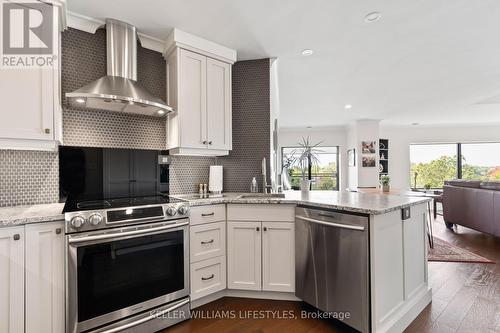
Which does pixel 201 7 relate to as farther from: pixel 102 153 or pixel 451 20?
pixel 451 20

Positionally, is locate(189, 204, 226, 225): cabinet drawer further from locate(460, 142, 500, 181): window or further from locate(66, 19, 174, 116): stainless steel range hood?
locate(460, 142, 500, 181): window

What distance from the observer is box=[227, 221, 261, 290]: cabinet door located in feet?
7.52

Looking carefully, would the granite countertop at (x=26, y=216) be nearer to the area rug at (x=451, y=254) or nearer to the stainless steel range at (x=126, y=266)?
the stainless steel range at (x=126, y=266)

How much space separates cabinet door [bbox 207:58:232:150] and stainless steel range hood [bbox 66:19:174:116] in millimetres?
485

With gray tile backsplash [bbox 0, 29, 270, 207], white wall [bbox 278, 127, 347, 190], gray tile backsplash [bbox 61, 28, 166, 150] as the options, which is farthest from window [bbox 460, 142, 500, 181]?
gray tile backsplash [bbox 61, 28, 166, 150]

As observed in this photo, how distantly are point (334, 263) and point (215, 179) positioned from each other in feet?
4.66

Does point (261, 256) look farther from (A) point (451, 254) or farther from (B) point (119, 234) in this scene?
(A) point (451, 254)

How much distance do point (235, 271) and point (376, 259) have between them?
1.22 meters

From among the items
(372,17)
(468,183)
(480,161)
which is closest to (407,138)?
(480,161)

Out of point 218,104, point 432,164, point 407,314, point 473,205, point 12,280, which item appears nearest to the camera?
point 12,280

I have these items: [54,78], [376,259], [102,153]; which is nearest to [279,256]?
[376,259]

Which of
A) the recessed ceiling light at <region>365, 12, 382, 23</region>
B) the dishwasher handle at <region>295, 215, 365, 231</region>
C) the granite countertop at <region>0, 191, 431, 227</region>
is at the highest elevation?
the recessed ceiling light at <region>365, 12, 382, 23</region>

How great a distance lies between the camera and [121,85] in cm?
208

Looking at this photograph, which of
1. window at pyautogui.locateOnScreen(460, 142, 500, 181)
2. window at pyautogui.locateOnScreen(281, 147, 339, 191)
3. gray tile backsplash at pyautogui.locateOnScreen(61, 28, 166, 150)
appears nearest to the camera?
gray tile backsplash at pyautogui.locateOnScreen(61, 28, 166, 150)
